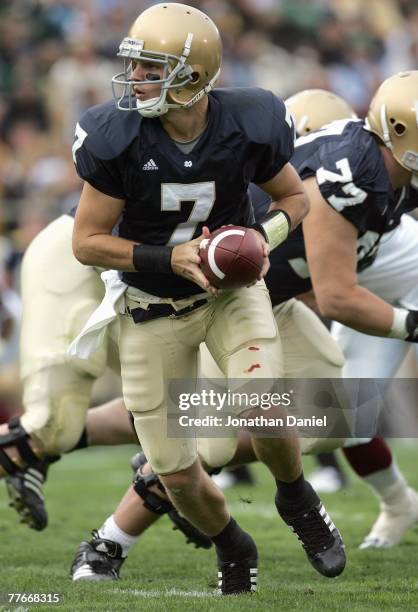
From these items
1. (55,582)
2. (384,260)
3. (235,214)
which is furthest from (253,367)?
(384,260)

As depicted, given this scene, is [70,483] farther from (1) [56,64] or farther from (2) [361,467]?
(1) [56,64]

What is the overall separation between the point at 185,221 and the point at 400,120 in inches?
37.8

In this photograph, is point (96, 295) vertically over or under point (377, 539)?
over

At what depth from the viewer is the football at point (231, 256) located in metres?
3.30

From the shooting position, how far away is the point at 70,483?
7004 mm

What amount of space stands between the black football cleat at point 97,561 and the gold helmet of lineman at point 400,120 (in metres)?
1.65

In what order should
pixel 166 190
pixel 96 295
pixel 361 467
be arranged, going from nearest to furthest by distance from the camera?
pixel 166 190
pixel 96 295
pixel 361 467

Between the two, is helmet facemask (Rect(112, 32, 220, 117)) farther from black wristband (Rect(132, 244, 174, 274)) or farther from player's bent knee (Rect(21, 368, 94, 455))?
player's bent knee (Rect(21, 368, 94, 455))

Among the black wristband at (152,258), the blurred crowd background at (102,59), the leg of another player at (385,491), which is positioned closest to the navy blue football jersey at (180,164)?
the black wristband at (152,258)

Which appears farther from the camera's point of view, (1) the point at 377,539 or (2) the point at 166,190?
(1) the point at 377,539

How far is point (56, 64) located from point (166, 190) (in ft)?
23.3

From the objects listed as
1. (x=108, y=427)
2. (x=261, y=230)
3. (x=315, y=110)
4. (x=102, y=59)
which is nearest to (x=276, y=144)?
(x=261, y=230)

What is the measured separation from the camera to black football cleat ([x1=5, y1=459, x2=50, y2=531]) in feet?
14.4

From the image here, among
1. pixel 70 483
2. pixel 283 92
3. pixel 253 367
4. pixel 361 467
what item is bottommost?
pixel 70 483
